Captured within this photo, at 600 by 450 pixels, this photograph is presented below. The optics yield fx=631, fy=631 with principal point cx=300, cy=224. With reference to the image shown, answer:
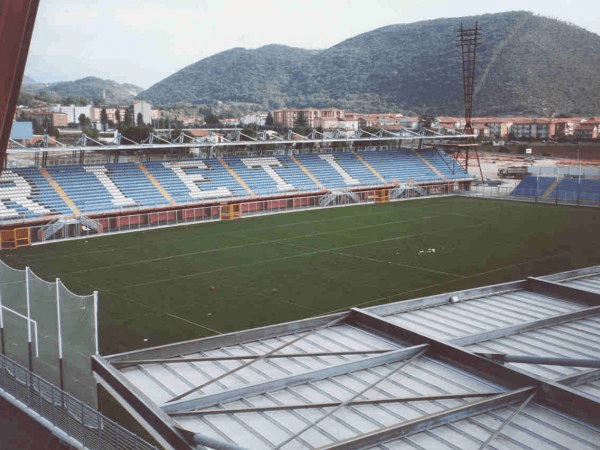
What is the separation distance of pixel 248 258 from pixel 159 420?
67.1ft

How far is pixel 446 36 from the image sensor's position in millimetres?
186125

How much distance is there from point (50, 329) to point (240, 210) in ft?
92.5

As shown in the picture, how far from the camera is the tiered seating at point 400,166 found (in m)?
51.1

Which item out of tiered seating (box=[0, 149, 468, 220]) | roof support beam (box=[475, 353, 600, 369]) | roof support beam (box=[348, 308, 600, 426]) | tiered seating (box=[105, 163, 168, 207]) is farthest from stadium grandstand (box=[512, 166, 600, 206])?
roof support beam (box=[475, 353, 600, 369])

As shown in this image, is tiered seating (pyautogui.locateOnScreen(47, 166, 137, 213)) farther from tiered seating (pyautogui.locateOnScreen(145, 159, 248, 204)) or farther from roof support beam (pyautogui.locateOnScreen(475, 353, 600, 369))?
roof support beam (pyautogui.locateOnScreen(475, 353, 600, 369))

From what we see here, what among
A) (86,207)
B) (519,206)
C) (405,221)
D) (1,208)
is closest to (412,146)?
(519,206)

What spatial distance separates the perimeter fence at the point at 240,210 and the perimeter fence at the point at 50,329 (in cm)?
1911

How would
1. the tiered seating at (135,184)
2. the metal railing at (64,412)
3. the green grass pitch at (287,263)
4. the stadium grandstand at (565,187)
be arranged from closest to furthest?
the metal railing at (64,412), the green grass pitch at (287,263), the tiered seating at (135,184), the stadium grandstand at (565,187)

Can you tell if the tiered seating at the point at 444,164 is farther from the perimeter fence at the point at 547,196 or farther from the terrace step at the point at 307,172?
the terrace step at the point at 307,172

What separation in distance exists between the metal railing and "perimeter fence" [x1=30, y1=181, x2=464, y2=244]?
2044 cm

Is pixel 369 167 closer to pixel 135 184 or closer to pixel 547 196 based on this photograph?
pixel 547 196

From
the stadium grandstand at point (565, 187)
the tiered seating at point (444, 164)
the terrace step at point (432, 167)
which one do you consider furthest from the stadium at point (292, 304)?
the tiered seating at point (444, 164)

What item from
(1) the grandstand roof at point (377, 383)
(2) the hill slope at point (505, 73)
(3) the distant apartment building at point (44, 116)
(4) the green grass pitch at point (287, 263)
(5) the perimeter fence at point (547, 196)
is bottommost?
(4) the green grass pitch at point (287, 263)

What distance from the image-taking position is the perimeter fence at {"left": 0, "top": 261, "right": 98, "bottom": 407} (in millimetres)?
10766
